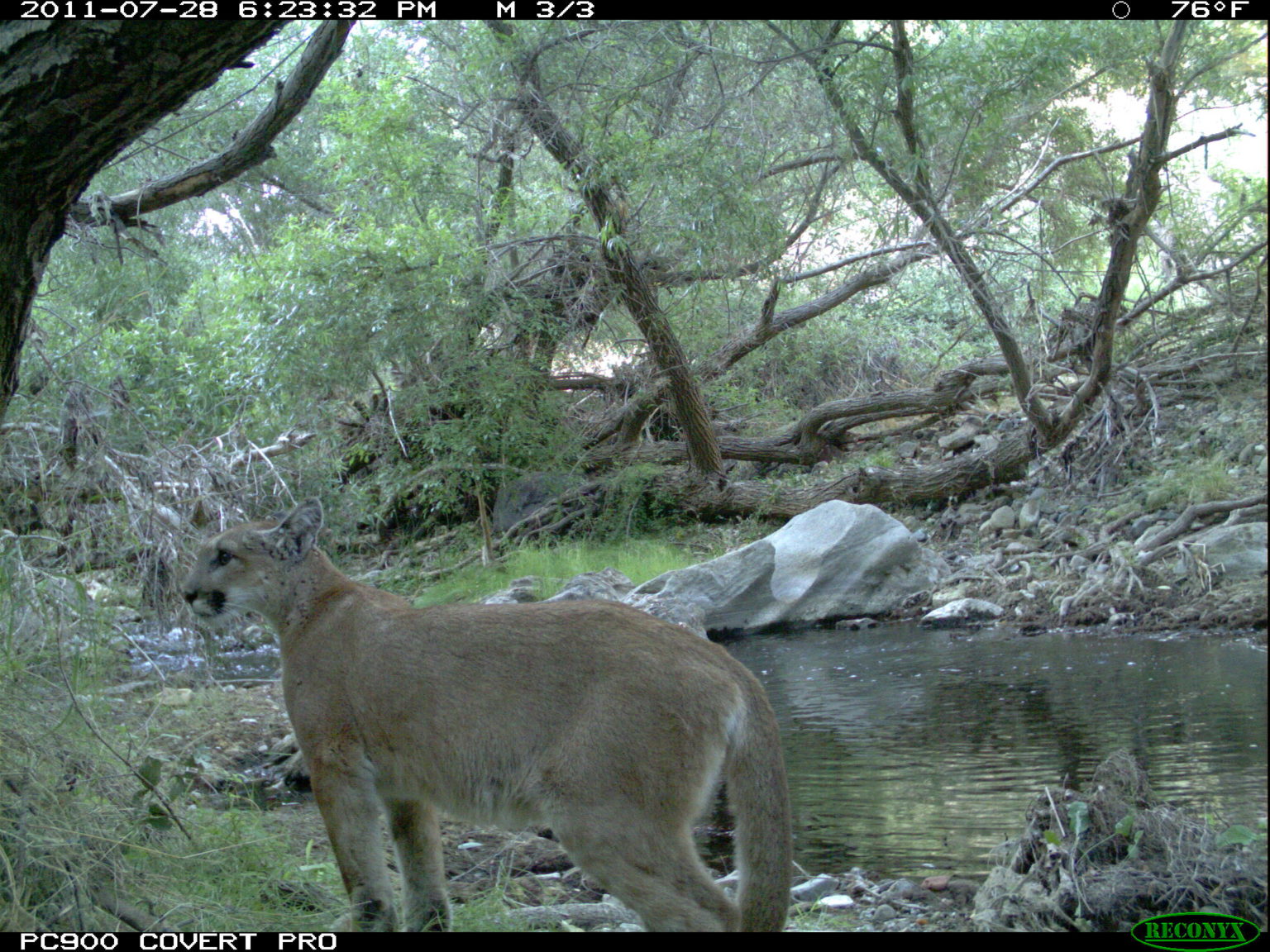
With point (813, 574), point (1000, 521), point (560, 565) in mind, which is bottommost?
point (813, 574)

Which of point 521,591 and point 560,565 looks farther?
point 521,591

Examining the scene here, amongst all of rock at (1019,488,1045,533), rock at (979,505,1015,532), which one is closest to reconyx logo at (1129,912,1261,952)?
rock at (1019,488,1045,533)

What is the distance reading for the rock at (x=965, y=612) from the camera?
5475 millimetres

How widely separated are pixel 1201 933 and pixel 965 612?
336cm

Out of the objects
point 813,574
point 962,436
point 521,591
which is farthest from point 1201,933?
point 521,591

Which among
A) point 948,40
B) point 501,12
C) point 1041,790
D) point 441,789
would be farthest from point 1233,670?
point 501,12

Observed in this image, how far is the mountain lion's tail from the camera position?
9.50 feet

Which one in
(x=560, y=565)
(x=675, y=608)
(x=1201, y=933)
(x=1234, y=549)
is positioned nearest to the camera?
(x=1201, y=933)

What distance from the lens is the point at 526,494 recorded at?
6344 millimetres

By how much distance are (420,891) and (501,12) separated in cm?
291

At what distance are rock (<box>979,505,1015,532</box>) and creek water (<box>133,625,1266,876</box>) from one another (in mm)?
589

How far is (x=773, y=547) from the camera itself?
22.9ft

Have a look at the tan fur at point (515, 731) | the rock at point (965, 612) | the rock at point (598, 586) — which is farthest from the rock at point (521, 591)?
the tan fur at point (515, 731)

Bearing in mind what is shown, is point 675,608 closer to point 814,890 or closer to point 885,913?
point 814,890
